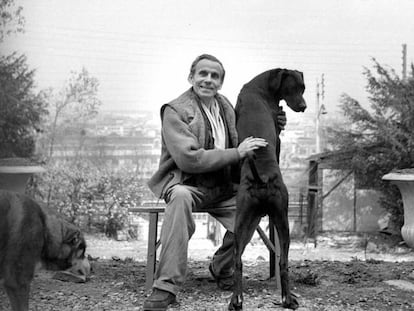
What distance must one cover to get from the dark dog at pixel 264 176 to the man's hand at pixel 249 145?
0.09ft

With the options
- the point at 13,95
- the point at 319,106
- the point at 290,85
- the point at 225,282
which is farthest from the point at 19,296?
the point at 319,106

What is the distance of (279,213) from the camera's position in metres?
2.22

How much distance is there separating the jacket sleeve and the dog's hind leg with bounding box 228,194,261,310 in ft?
0.52

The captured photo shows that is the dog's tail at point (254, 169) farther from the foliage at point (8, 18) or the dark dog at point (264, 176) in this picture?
the foliage at point (8, 18)

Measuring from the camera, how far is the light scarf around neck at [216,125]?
2457 millimetres

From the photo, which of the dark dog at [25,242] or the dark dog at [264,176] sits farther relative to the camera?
the dark dog at [264,176]

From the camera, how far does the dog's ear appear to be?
2.39m

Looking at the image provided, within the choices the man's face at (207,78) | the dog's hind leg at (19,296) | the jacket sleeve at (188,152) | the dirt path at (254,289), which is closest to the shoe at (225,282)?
the dirt path at (254,289)

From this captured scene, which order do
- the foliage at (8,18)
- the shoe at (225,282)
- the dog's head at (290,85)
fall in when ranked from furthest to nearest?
the shoe at (225,282), the dog's head at (290,85), the foliage at (8,18)

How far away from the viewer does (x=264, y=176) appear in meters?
2.21

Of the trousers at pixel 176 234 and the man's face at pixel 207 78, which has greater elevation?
the man's face at pixel 207 78

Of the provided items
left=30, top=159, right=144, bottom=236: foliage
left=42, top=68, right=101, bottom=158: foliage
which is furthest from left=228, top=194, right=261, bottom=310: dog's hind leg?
left=30, top=159, right=144, bottom=236: foliage

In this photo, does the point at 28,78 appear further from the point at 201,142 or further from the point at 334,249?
the point at 334,249

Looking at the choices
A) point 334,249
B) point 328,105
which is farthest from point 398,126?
point 334,249
